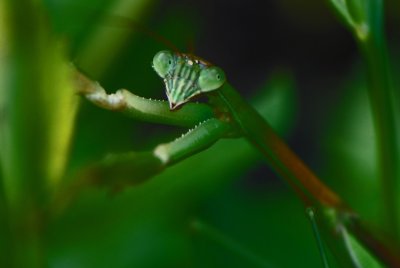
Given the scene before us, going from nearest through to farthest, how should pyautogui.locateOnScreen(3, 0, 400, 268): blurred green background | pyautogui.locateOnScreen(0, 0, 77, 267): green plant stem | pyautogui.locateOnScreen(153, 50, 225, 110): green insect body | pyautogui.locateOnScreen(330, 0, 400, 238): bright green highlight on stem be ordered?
pyautogui.locateOnScreen(153, 50, 225, 110): green insect body → pyautogui.locateOnScreen(330, 0, 400, 238): bright green highlight on stem → pyautogui.locateOnScreen(0, 0, 77, 267): green plant stem → pyautogui.locateOnScreen(3, 0, 400, 268): blurred green background

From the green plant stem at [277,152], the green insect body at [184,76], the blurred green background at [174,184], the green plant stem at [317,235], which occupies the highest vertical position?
the green insect body at [184,76]

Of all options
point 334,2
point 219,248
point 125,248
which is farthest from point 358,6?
point 125,248

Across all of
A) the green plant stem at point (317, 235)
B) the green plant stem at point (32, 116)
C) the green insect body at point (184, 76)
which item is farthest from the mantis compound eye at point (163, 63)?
the green plant stem at point (32, 116)

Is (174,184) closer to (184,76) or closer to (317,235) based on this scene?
(317,235)

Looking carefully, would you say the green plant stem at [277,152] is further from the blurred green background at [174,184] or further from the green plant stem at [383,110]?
the blurred green background at [174,184]

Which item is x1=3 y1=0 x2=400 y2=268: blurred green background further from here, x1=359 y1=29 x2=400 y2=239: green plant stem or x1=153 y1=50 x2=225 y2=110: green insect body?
x1=153 y1=50 x2=225 y2=110: green insect body

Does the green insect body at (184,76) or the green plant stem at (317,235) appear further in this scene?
the green plant stem at (317,235)

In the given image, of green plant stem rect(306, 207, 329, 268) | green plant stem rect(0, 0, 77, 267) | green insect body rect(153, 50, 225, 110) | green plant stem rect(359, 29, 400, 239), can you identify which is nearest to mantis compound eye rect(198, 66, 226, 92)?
green insect body rect(153, 50, 225, 110)
